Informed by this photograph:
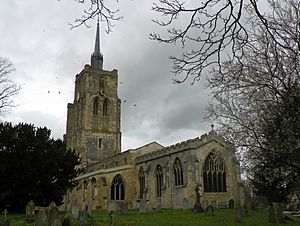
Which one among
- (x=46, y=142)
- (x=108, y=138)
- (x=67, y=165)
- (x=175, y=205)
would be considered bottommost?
(x=175, y=205)

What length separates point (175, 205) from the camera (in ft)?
103

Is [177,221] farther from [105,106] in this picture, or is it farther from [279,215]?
[105,106]

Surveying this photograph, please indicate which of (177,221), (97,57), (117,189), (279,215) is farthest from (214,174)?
(97,57)

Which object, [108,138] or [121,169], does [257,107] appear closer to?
[121,169]

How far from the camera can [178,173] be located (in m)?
32.8

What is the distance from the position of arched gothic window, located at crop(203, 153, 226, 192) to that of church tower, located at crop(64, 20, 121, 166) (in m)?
21.6

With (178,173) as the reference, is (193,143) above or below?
above

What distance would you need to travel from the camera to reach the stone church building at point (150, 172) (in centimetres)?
3114

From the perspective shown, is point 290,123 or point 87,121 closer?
point 290,123

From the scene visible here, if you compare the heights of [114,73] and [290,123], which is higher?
[114,73]

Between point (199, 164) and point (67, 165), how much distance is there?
11.5m

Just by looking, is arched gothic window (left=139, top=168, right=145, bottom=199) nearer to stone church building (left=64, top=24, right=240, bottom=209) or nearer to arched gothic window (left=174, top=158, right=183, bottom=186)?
stone church building (left=64, top=24, right=240, bottom=209)

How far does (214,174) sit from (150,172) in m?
7.10

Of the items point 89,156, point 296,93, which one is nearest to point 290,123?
point 296,93
